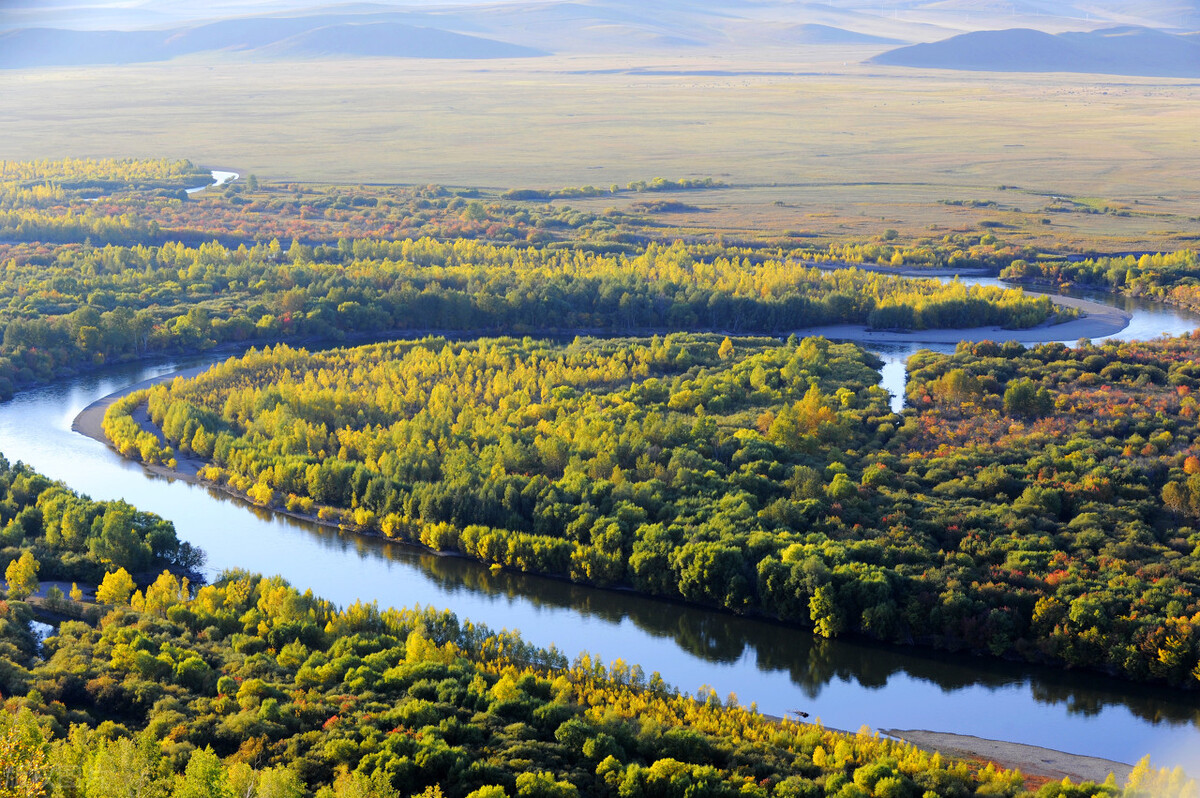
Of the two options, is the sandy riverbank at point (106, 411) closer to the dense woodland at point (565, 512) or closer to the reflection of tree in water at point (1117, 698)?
the dense woodland at point (565, 512)

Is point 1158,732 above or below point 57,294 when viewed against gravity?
below

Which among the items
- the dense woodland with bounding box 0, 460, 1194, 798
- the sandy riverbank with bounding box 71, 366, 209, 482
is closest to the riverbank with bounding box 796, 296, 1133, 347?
the sandy riverbank with bounding box 71, 366, 209, 482

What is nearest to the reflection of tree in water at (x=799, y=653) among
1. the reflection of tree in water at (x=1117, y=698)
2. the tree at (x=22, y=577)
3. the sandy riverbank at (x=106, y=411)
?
the reflection of tree in water at (x=1117, y=698)

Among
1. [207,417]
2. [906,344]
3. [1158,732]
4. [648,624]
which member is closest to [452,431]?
[207,417]

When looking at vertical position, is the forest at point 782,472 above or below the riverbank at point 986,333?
above

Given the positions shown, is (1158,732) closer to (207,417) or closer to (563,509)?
(563,509)
